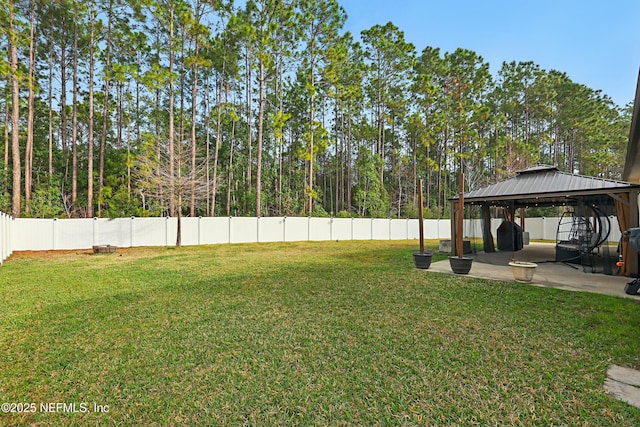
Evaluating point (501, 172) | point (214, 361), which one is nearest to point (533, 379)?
point (214, 361)

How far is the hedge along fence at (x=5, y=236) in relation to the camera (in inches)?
311

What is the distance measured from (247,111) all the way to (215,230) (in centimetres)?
1018

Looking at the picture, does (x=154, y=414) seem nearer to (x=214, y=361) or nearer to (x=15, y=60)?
(x=214, y=361)

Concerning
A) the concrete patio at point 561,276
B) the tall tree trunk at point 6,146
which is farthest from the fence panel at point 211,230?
the tall tree trunk at point 6,146

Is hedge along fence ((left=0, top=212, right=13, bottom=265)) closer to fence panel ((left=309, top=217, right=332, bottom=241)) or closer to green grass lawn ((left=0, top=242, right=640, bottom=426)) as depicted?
green grass lawn ((left=0, top=242, right=640, bottom=426))

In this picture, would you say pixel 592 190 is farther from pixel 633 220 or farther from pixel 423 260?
pixel 423 260

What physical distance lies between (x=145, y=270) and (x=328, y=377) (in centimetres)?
633

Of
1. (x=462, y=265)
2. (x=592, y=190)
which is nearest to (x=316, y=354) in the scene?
(x=462, y=265)

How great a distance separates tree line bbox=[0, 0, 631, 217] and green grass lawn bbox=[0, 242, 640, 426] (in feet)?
34.1

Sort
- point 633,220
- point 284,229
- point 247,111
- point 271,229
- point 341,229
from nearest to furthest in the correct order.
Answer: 1. point 633,220
2. point 271,229
3. point 284,229
4. point 341,229
5. point 247,111

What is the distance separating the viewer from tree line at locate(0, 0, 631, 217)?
14.1m

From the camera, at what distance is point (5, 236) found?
27.9 ft

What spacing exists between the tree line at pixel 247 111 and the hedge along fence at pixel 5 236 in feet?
9.48

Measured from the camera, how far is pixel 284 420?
178 centimetres
